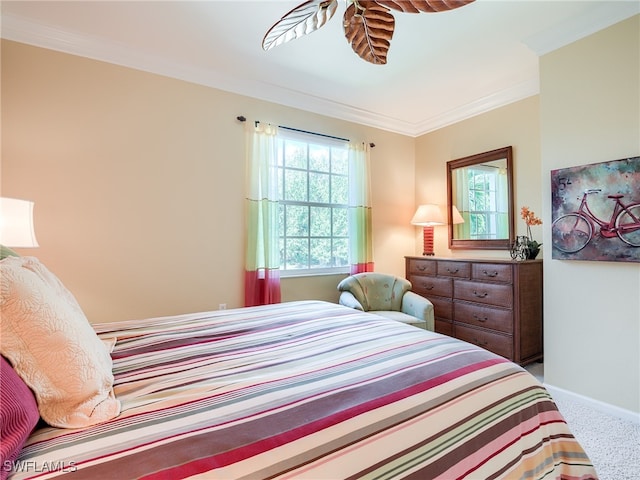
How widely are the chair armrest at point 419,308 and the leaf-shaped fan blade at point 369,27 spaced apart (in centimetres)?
213

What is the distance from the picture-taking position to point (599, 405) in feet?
7.13

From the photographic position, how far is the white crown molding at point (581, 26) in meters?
2.04

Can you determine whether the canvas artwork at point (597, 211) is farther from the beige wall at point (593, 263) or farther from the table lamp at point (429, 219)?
the table lamp at point (429, 219)

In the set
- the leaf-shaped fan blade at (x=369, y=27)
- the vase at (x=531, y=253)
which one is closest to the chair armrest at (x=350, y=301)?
the vase at (x=531, y=253)

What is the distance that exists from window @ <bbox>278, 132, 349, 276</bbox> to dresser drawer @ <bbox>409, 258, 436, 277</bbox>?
78cm

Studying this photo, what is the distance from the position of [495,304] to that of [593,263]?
0.83m

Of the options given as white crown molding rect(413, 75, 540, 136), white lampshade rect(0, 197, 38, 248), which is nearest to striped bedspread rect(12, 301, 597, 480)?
white lampshade rect(0, 197, 38, 248)

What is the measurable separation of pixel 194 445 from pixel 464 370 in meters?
0.90

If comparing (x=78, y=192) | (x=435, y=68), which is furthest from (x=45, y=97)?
(x=435, y=68)

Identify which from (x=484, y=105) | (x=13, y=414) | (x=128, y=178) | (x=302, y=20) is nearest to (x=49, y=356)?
(x=13, y=414)

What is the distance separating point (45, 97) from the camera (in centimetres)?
235

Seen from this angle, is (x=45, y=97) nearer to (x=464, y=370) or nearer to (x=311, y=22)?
(x=311, y=22)

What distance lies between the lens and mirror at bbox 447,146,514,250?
3.30 metres

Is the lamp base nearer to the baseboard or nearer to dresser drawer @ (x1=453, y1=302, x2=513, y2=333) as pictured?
dresser drawer @ (x1=453, y1=302, x2=513, y2=333)
